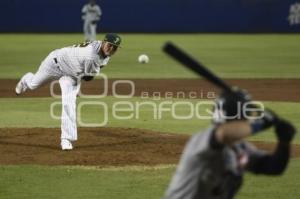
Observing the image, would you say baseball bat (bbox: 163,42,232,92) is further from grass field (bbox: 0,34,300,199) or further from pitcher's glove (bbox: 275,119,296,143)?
grass field (bbox: 0,34,300,199)

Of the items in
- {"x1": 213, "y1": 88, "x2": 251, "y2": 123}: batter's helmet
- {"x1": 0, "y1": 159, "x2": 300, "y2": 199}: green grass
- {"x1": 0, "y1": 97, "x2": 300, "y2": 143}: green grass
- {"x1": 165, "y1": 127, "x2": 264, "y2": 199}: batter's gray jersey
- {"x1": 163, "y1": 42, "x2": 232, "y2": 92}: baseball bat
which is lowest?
{"x1": 0, "y1": 159, "x2": 300, "y2": 199}: green grass

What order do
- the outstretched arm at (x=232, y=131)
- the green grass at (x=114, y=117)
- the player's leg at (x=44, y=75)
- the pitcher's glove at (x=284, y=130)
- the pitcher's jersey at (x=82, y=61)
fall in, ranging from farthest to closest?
the green grass at (x=114, y=117) < the player's leg at (x=44, y=75) < the pitcher's jersey at (x=82, y=61) < the pitcher's glove at (x=284, y=130) < the outstretched arm at (x=232, y=131)

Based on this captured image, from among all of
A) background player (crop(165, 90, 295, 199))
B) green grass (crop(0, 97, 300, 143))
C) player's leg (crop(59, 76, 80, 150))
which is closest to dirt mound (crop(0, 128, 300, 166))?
player's leg (crop(59, 76, 80, 150))

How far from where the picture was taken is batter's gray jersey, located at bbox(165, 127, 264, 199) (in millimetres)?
4395

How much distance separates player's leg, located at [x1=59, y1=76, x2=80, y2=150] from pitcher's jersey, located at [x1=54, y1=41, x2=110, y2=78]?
18 cm

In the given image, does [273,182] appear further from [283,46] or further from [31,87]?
[283,46]

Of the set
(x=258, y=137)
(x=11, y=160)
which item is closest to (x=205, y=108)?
(x=258, y=137)

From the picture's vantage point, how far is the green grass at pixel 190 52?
79.1ft

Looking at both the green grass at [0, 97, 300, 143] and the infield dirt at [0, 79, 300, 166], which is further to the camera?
the green grass at [0, 97, 300, 143]

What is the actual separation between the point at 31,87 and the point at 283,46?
80.4ft

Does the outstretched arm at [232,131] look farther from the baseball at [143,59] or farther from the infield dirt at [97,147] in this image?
the baseball at [143,59]

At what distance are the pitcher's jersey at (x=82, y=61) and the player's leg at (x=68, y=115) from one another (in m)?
0.18

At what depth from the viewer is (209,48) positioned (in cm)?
3412
